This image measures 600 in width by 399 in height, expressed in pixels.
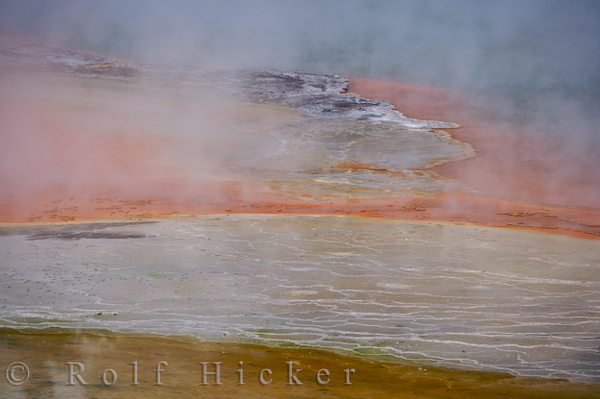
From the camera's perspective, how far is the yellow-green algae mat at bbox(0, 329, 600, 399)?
3.65 meters

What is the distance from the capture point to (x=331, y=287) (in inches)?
214

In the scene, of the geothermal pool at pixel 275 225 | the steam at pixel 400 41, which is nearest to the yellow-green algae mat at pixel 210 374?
the geothermal pool at pixel 275 225

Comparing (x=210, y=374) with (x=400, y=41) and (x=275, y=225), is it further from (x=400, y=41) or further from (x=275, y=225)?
(x=400, y=41)

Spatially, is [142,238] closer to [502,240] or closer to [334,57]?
[502,240]

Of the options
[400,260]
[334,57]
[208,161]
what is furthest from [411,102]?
[400,260]

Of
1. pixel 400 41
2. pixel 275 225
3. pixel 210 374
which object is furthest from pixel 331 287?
pixel 400 41

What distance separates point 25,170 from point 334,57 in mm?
4161

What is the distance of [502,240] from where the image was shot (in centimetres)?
691

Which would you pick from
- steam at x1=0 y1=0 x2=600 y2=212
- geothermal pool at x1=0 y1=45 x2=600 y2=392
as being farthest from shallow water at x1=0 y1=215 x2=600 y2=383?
steam at x1=0 y1=0 x2=600 y2=212

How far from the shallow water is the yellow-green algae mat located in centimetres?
17

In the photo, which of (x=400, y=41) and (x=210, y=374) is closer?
(x=210, y=374)

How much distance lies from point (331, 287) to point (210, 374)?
1.70 m

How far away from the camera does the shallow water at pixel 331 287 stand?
455 centimetres

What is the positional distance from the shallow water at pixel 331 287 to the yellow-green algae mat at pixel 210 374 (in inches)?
6.9
